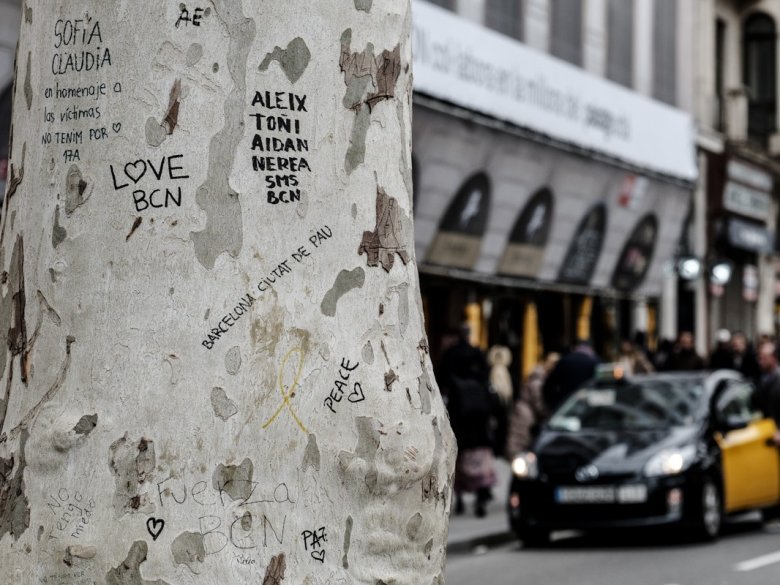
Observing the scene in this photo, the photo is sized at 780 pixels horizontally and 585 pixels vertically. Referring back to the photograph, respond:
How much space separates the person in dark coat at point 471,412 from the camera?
51.1ft

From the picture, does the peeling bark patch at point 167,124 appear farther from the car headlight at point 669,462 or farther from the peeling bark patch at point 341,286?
the car headlight at point 669,462

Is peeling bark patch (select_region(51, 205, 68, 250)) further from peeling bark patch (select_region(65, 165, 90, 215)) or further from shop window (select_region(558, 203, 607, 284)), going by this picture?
shop window (select_region(558, 203, 607, 284))

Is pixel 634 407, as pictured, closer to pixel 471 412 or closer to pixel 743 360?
pixel 471 412

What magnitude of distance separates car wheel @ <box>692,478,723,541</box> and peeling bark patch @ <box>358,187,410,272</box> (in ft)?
37.6

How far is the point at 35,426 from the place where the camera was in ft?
8.62

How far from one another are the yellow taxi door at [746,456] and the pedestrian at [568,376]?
225cm

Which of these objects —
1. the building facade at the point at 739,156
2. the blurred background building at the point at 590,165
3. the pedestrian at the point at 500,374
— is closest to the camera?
the pedestrian at the point at 500,374

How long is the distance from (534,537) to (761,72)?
25.3 meters

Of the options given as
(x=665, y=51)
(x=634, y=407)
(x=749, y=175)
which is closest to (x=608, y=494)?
(x=634, y=407)


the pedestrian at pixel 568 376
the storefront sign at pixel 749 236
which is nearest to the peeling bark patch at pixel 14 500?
the pedestrian at pixel 568 376

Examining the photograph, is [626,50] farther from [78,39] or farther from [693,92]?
[78,39]

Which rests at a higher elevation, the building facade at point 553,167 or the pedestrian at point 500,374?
the building facade at point 553,167

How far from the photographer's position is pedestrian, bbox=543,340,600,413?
58.6 ft

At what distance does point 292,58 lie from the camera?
2652 millimetres
